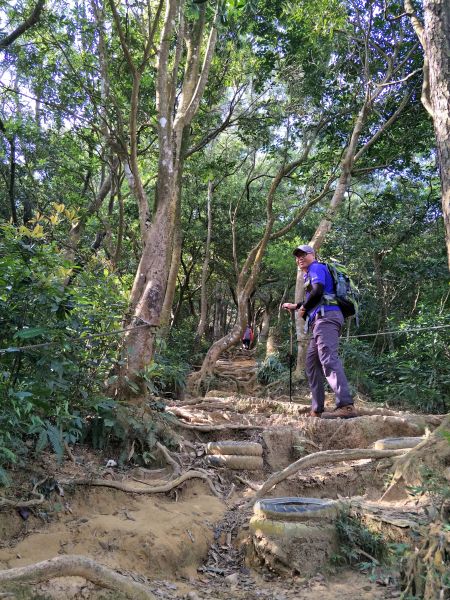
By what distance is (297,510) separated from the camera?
10.6ft

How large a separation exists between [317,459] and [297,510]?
94 centimetres

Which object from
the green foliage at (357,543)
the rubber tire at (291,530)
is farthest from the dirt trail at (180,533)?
the rubber tire at (291,530)

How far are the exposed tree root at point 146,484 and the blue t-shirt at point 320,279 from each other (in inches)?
92.3

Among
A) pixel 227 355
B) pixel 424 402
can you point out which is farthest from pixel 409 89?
pixel 227 355

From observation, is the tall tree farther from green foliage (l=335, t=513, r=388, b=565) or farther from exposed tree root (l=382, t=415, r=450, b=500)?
green foliage (l=335, t=513, r=388, b=565)

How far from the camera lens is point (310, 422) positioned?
5.43 metres

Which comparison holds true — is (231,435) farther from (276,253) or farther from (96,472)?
(276,253)

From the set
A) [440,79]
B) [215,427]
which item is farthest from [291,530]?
[440,79]

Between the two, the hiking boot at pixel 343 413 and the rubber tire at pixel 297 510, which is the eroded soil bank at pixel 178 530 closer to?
the rubber tire at pixel 297 510

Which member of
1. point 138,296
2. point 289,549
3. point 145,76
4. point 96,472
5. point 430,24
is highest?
point 145,76

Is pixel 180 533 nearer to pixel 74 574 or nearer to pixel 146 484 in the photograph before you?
pixel 146 484

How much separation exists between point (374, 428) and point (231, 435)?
163 centimetres

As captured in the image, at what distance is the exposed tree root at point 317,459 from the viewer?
400 cm

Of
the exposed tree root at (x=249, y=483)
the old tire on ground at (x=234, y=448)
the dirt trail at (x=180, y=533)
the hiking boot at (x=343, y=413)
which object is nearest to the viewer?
the dirt trail at (x=180, y=533)
